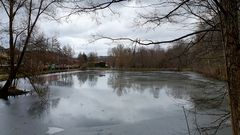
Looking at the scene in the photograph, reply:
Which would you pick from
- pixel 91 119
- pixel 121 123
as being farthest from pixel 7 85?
pixel 121 123

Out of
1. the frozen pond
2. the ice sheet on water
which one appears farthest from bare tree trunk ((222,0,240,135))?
the ice sheet on water

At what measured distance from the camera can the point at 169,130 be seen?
25.8 feet

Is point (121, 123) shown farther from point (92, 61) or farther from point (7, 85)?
point (92, 61)

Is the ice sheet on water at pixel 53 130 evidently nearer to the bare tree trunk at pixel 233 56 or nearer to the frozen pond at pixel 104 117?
the frozen pond at pixel 104 117

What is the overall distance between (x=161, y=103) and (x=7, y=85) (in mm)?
8655

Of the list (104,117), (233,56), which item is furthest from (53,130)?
(233,56)

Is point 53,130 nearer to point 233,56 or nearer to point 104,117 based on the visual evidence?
point 104,117

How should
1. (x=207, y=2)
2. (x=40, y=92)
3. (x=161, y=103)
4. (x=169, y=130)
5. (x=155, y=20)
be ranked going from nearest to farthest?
(x=155, y=20) → (x=207, y=2) → (x=169, y=130) → (x=161, y=103) → (x=40, y=92)

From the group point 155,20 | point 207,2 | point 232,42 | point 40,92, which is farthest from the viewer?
point 40,92

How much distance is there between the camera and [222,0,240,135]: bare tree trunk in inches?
89.9

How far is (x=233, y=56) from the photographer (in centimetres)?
231

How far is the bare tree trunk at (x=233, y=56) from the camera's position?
228 centimetres

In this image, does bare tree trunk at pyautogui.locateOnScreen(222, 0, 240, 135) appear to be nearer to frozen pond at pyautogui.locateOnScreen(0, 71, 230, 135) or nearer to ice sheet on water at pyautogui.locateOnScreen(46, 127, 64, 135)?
frozen pond at pyautogui.locateOnScreen(0, 71, 230, 135)

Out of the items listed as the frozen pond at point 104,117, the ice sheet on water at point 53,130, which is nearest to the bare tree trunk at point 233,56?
the frozen pond at point 104,117
